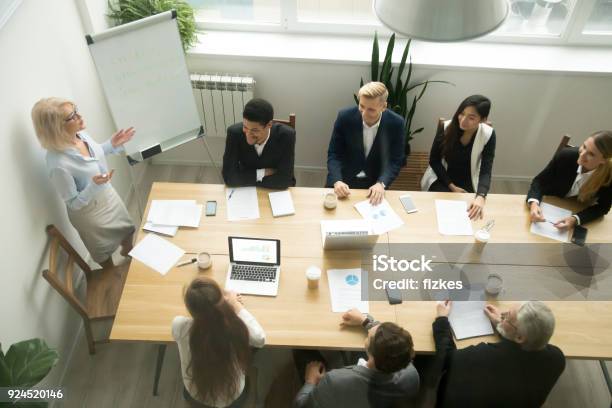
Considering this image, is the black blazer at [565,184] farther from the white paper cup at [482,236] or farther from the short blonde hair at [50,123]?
the short blonde hair at [50,123]

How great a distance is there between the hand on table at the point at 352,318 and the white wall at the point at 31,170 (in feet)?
5.84

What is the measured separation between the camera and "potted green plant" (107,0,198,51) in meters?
3.85

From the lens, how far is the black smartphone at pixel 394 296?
2799 mm

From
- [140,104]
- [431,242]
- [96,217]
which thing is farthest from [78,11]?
[431,242]

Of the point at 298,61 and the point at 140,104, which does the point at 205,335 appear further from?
the point at 298,61

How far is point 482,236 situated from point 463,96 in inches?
65.9

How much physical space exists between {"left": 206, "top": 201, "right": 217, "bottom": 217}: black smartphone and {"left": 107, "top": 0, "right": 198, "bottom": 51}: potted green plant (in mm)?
1474

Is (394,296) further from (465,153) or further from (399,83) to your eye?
(399,83)

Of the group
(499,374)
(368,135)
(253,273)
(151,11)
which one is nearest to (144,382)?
(253,273)

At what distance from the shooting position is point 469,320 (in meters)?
2.74

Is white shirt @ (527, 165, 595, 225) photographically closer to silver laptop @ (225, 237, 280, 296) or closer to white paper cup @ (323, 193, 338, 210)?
white paper cup @ (323, 193, 338, 210)

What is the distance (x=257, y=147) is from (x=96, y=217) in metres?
1.15

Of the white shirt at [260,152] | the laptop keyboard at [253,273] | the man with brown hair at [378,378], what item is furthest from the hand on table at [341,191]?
the man with brown hair at [378,378]

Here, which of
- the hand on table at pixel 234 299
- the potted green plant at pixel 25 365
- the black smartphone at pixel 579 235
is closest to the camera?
the potted green plant at pixel 25 365
